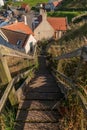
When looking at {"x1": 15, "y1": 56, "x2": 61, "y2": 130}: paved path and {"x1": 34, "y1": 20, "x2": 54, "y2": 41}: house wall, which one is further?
{"x1": 34, "y1": 20, "x2": 54, "y2": 41}: house wall

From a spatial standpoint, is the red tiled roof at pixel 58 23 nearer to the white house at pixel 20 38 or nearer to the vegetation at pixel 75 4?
the white house at pixel 20 38

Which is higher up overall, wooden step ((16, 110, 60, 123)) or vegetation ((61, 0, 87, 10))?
wooden step ((16, 110, 60, 123))

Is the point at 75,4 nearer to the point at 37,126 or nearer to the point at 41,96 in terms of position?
the point at 41,96

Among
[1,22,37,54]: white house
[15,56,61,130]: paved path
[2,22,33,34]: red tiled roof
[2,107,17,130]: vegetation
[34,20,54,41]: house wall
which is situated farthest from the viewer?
[34,20,54,41]: house wall

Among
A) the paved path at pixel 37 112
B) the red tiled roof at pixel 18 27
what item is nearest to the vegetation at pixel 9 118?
the paved path at pixel 37 112

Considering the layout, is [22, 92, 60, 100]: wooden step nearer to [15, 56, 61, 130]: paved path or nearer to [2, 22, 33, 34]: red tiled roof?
[15, 56, 61, 130]: paved path

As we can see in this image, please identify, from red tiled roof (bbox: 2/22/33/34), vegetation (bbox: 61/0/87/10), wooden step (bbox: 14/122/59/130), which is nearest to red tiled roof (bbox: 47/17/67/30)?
red tiled roof (bbox: 2/22/33/34)
